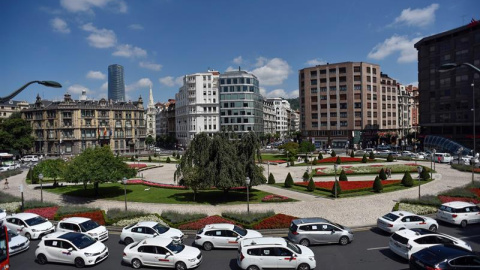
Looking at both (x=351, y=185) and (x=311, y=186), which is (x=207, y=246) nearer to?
(x=311, y=186)

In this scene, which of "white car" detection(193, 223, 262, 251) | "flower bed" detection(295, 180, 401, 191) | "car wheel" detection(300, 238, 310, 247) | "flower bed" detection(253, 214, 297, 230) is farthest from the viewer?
"flower bed" detection(295, 180, 401, 191)

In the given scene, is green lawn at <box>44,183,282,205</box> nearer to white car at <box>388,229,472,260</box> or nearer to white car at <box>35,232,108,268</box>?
white car at <box>35,232,108,268</box>

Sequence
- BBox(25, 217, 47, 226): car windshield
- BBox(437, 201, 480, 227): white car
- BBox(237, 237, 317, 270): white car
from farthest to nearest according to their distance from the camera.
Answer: BBox(437, 201, 480, 227): white car, BBox(25, 217, 47, 226): car windshield, BBox(237, 237, 317, 270): white car

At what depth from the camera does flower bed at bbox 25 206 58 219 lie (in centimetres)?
2644

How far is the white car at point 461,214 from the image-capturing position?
22.3 meters

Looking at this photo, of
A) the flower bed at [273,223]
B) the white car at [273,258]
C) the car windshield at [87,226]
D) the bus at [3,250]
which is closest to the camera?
the bus at [3,250]

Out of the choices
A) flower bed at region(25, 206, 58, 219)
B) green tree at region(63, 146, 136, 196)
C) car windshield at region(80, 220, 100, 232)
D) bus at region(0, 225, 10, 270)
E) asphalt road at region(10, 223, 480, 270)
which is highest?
green tree at region(63, 146, 136, 196)

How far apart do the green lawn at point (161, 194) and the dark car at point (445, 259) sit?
61.0 feet

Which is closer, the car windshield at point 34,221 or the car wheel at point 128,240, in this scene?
the car wheel at point 128,240

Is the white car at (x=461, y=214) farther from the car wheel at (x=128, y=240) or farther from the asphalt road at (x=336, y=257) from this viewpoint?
the car wheel at (x=128, y=240)

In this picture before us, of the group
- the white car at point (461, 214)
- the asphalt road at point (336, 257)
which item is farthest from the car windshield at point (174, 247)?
the white car at point (461, 214)

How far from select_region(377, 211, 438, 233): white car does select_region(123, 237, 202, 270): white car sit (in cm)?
1269

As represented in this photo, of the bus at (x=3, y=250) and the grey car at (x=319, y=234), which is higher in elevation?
the bus at (x=3, y=250)

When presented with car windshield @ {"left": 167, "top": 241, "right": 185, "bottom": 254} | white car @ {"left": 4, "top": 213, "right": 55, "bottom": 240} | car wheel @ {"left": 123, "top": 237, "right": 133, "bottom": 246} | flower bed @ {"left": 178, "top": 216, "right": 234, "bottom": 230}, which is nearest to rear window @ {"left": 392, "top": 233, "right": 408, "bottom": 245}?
flower bed @ {"left": 178, "top": 216, "right": 234, "bottom": 230}
